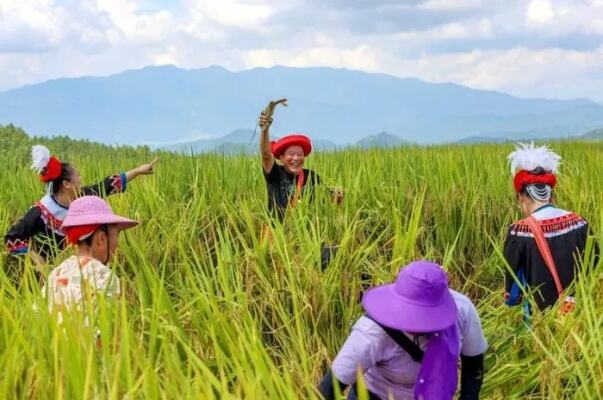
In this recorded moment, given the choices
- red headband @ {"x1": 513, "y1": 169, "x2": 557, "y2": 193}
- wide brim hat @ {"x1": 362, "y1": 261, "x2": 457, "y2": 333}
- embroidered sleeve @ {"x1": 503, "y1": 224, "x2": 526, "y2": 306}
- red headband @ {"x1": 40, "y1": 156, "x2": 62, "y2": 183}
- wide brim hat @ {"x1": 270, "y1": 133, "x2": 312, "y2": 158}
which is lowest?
embroidered sleeve @ {"x1": 503, "y1": 224, "x2": 526, "y2": 306}

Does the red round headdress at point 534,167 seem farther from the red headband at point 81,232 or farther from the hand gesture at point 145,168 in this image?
the hand gesture at point 145,168

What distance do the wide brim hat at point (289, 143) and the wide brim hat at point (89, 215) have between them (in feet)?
4.85

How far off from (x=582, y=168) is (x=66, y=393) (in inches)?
166

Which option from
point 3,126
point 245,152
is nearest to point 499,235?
point 245,152

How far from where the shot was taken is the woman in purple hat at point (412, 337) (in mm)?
1870

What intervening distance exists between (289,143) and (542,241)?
5.21 feet

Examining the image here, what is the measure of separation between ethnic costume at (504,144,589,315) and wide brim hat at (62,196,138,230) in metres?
1.55

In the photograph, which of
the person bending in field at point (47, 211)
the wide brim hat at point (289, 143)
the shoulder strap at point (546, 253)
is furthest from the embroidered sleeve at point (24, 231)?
the shoulder strap at point (546, 253)

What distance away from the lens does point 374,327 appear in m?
1.94

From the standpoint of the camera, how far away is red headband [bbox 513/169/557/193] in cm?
304

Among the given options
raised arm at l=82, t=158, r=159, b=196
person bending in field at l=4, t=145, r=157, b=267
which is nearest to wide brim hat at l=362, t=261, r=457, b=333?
person bending in field at l=4, t=145, r=157, b=267

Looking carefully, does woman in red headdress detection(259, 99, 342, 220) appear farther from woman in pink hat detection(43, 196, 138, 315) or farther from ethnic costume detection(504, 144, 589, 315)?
woman in pink hat detection(43, 196, 138, 315)

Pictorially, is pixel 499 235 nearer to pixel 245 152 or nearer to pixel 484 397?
pixel 484 397

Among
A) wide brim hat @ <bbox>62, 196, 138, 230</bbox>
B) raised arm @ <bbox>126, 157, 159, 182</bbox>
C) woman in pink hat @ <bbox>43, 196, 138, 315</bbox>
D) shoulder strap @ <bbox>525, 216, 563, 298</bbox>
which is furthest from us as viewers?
raised arm @ <bbox>126, 157, 159, 182</bbox>
